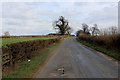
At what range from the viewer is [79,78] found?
5.28 m

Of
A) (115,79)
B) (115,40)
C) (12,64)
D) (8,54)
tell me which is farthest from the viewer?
(115,40)

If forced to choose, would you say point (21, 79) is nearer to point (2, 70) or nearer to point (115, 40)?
point (2, 70)

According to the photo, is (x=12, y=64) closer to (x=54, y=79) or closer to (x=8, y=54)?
(x=8, y=54)

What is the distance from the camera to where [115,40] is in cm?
1541

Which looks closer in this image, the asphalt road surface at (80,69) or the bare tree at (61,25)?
the asphalt road surface at (80,69)

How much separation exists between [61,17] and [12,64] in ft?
226

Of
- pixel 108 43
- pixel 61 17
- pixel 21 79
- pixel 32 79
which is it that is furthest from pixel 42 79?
pixel 61 17

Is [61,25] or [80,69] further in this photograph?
[61,25]

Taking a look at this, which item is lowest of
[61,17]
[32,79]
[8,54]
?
[32,79]

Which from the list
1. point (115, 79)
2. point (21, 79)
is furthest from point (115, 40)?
point (21, 79)

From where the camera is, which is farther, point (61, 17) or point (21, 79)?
point (61, 17)

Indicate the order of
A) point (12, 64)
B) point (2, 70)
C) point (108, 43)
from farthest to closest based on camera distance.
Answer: point (108, 43) → point (12, 64) → point (2, 70)

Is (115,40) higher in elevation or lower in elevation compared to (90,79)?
higher

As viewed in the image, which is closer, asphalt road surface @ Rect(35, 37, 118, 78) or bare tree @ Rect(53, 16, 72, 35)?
asphalt road surface @ Rect(35, 37, 118, 78)
